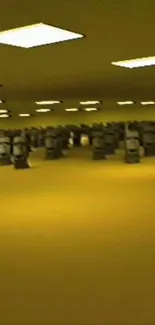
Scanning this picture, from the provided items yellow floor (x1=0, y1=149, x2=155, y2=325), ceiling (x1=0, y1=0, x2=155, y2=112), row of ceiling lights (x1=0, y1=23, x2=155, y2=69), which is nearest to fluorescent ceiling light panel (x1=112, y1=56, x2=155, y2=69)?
ceiling (x1=0, y1=0, x2=155, y2=112)

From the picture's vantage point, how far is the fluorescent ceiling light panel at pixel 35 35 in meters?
4.62

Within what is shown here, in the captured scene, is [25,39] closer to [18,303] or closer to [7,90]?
[18,303]

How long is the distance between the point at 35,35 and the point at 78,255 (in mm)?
2477

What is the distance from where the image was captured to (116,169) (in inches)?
361

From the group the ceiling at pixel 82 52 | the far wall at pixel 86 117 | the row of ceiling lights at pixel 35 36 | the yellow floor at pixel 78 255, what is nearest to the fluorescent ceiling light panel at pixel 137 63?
the ceiling at pixel 82 52

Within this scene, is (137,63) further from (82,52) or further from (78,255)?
(78,255)

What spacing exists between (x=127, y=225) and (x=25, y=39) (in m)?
2.25

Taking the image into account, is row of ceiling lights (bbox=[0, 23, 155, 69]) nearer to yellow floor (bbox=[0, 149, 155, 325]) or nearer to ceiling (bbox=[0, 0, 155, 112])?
ceiling (bbox=[0, 0, 155, 112])

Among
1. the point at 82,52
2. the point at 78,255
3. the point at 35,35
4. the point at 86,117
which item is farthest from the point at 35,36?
the point at 86,117

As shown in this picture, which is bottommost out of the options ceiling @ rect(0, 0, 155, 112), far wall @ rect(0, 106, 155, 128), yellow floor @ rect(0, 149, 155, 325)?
yellow floor @ rect(0, 149, 155, 325)

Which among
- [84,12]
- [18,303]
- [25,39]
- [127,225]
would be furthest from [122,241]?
[25,39]

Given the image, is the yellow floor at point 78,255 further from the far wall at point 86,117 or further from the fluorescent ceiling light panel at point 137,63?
the far wall at point 86,117

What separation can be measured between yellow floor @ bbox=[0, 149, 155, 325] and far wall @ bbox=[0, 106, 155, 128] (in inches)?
448

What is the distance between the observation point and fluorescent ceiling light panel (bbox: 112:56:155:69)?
7.27m
